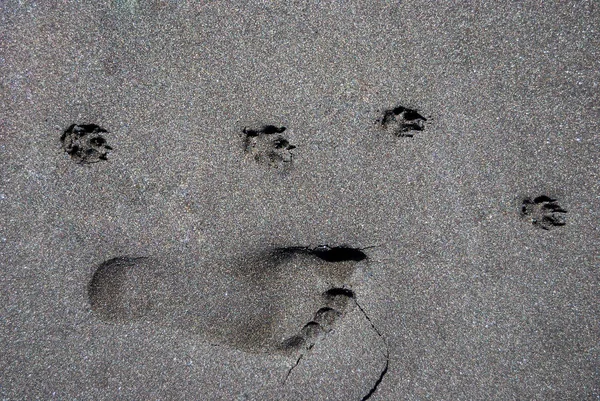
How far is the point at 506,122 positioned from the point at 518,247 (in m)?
0.59

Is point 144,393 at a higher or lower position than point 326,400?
lower

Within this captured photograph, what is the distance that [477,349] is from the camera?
1927mm

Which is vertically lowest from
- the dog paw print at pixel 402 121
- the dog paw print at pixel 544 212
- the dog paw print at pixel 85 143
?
the dog paw print at pixel 85 143

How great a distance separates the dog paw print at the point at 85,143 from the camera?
1.85 metres

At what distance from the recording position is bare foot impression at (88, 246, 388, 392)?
6.18ft

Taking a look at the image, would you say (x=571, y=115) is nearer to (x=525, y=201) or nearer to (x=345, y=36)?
(x=525, y=201)

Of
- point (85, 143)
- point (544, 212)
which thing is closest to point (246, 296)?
point (85, 143)

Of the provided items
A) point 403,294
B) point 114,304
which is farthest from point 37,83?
point 403,294

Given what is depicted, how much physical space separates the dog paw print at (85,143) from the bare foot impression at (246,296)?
49 cm

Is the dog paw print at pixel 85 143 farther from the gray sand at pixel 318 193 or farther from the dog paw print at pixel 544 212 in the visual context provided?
the dog paw print at pixel 544 212

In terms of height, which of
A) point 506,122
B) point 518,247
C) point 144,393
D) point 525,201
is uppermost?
point 506,122

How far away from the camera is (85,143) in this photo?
72.9 inches

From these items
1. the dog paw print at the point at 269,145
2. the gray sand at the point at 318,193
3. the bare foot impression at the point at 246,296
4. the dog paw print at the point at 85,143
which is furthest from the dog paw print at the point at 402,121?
the dog paw print at the point at 85,143

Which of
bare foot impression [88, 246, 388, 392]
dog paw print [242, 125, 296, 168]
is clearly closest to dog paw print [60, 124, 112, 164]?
bare foot impression [88, 246, 388, 392]
